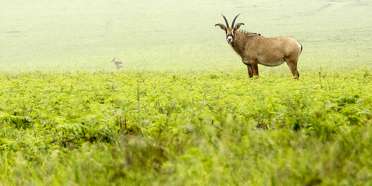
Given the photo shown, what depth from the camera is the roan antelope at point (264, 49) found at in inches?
824

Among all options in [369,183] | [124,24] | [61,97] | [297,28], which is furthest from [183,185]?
[124,24]

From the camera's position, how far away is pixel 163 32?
280ft

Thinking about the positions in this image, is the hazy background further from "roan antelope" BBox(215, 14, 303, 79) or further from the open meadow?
the open meadow

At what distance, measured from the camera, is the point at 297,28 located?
82750 mm

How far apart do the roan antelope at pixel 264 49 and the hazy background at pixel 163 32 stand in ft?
82.6

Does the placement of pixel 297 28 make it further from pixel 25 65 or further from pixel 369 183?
pixel 369 183

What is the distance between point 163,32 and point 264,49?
2550 inches

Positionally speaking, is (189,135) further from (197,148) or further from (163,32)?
(163,32)

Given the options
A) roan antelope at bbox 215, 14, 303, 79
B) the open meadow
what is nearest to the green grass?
the open meadow

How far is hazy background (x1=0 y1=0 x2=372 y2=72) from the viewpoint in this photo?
60.7m

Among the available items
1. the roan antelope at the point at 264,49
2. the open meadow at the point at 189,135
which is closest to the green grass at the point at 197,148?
the open meadow at the point at 189,135

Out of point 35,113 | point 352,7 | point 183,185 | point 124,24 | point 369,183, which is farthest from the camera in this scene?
point 352,7

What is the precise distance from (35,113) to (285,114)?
183 inches

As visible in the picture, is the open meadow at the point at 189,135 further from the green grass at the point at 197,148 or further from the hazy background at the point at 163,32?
the hazy background at the point at 163,32
